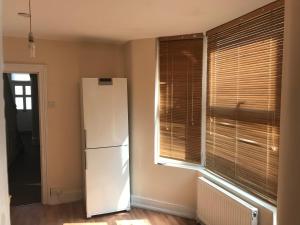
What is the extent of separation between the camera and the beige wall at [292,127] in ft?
3.45

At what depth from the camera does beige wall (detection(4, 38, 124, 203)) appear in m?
3.70

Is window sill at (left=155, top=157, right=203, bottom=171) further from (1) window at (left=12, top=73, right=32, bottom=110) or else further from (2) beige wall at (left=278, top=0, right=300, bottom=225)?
(1) window at (left=12, top=73, right=32, bottom=110)

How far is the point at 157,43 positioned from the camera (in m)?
3.47

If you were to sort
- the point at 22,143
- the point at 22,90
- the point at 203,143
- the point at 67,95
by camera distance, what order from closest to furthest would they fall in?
the point at 203,143, the point at 67,95, the point at 22,143, the point at 22,90

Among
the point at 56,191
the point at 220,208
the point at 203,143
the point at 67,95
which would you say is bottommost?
the point at 56,191

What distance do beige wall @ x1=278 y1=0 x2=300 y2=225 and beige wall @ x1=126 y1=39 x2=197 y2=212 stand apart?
2.19 m

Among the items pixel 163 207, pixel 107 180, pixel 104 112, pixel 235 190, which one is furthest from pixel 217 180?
pixel 104 112

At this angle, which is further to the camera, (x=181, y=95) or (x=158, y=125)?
(x=158, y=125)

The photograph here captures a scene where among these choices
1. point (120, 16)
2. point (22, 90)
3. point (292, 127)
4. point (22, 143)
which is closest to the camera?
point (292, 127)

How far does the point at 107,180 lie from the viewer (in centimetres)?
350

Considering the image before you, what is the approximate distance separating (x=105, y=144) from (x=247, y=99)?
72.0 inches

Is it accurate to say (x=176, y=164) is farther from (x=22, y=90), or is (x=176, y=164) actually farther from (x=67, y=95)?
(x=22, y=90)

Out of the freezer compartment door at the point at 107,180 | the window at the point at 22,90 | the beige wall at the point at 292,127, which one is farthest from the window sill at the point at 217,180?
the window at the point at 22,90

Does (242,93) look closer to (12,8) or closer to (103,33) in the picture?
(103,33)
